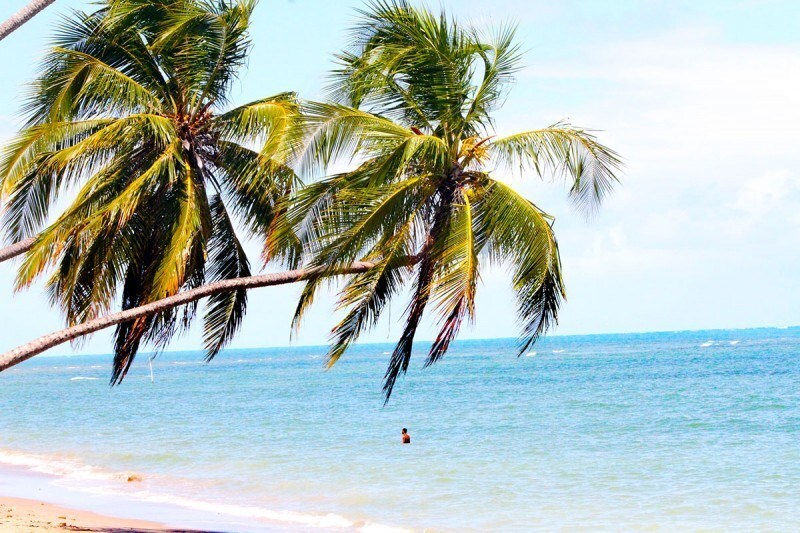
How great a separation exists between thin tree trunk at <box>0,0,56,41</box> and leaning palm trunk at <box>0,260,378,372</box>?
254cm

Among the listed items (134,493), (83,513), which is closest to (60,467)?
(134,493)

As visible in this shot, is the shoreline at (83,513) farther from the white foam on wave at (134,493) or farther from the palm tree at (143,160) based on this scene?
the palm tree at (143,160)

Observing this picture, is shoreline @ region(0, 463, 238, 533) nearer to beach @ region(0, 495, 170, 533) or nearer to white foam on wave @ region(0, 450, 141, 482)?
beach @ region(0, 495, 170, 533)

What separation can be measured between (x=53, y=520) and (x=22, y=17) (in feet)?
24.9

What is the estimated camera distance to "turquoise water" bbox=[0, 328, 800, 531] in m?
14.4

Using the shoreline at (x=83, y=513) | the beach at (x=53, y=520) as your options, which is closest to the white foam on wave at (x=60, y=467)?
the shoreline at (x=83, y=513)

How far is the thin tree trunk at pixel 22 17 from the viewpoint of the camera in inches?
280

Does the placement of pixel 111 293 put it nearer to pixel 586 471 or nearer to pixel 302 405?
pixel 586 471

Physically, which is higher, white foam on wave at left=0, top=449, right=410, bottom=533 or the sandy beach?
the sandy beach

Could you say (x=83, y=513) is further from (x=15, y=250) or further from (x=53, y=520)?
(x=15, y=250)

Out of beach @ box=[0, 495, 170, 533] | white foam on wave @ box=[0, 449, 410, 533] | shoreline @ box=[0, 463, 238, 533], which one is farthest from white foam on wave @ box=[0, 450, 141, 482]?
beach @ box=[0, 495, 170, 533]

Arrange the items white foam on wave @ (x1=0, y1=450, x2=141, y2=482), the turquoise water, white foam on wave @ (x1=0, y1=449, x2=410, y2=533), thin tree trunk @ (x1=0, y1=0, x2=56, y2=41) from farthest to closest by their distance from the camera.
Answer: white foam on wave @ (x1=0, y1=450, x2=141, y2=482)
the turquoise water
white foam on wave @ (x1=0, y1=449, x2=410, y2=533)
thin tree trunk @ (x1=0, y1=0, x2=56, y2=41)

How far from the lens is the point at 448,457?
2064 cm

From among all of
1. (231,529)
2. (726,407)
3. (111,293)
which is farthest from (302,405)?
(111,293)
